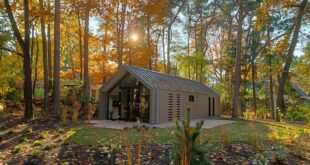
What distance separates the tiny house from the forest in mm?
823

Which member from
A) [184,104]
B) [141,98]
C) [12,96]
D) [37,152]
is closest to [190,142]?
[37,152]

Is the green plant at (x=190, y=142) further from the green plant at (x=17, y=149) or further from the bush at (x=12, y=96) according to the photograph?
the bush at (x=12, y=96)

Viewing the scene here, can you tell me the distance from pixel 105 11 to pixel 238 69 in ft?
29.3

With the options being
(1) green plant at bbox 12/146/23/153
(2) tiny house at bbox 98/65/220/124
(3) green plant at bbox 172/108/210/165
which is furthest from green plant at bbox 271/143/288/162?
(2) tiny house at bbox 98/65/220/124

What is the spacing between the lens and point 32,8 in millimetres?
10602

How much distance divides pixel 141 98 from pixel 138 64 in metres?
8.12

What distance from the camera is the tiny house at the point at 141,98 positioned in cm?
1061

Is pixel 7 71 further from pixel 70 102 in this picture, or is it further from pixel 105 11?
pixel 105 11

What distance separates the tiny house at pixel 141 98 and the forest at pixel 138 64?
0.82 m

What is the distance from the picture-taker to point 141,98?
37.0 ft

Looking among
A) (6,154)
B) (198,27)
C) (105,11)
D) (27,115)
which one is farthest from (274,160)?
(198,27)

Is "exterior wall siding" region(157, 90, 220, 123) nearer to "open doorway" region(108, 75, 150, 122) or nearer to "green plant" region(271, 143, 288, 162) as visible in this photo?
"open doorway" region(108, 75, 150, 122)

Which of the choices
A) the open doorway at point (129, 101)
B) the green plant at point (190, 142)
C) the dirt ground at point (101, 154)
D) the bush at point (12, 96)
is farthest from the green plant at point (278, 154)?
the bush at point (12, 96)

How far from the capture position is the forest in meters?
4.99
